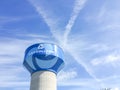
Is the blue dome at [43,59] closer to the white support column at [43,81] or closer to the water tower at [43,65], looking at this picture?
the water tower at [43,65]

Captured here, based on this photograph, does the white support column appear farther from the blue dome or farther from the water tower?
the blue dome

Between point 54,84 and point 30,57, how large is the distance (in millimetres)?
7058

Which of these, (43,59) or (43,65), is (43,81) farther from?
(43,59)

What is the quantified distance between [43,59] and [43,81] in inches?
166

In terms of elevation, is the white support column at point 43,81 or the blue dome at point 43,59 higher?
the blue dome at point 43,59

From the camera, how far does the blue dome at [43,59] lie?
43812 millimetres

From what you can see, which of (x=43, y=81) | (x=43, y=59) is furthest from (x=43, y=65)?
(x=43, y=81)

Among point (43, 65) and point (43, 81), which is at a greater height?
point (43, 65)

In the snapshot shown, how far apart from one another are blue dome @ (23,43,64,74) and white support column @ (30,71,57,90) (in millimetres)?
842

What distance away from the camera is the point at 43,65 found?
44.1 m

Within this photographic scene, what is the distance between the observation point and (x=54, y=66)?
44625 millimetres

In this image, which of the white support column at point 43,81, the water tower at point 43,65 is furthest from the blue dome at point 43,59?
the white support column at point 43,81

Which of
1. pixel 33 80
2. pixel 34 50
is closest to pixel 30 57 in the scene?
pixel 34 50

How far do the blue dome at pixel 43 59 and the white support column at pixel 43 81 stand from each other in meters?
0.84
